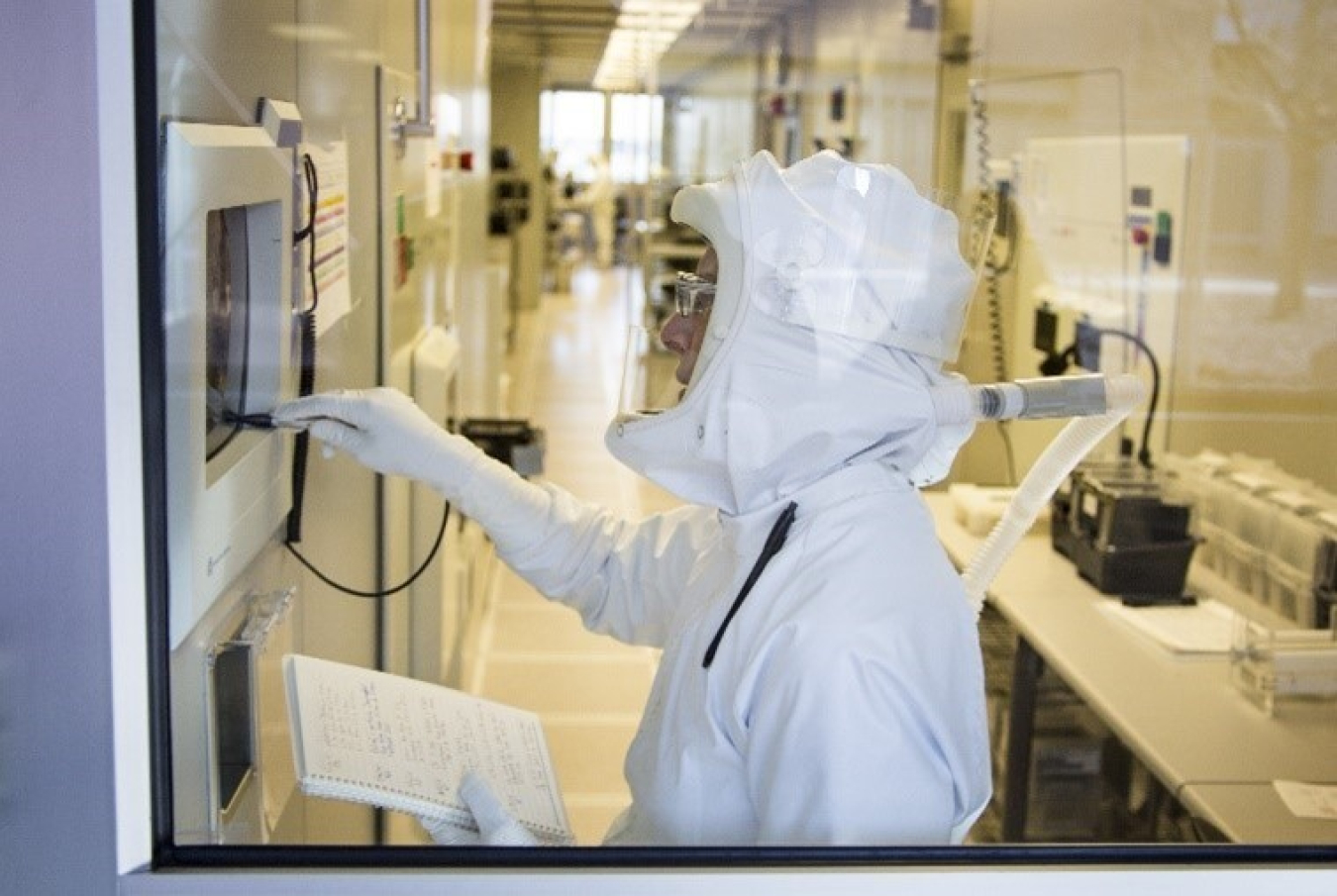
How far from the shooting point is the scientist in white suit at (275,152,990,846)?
142 cm

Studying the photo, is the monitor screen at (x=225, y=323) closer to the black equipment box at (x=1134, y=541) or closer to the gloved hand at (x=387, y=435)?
the gloved hand at (x=387, y=435)

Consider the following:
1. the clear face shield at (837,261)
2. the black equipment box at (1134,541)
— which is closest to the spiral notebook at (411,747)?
the clear face shield at (837,261)

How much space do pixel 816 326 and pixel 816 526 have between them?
20 cm

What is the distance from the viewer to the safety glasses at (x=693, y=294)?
1589mm

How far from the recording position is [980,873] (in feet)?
3.99

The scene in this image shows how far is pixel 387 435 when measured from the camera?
5.93ft

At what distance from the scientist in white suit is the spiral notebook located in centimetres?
13

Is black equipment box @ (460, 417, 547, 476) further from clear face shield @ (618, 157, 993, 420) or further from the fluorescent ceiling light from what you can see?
clear face shield @ (618, 157, 993, 420)

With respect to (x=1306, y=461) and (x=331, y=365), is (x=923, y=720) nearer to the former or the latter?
(x=331, y=365)

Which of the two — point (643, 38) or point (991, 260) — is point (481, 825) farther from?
point (643, 38)

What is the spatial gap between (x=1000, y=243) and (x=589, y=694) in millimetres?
1106

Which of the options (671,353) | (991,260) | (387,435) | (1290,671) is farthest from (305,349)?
(1290,671)

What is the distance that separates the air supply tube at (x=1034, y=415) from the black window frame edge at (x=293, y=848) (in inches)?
19.0

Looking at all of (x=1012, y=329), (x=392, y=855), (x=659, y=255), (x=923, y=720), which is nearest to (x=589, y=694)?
(x=659, y=255)
